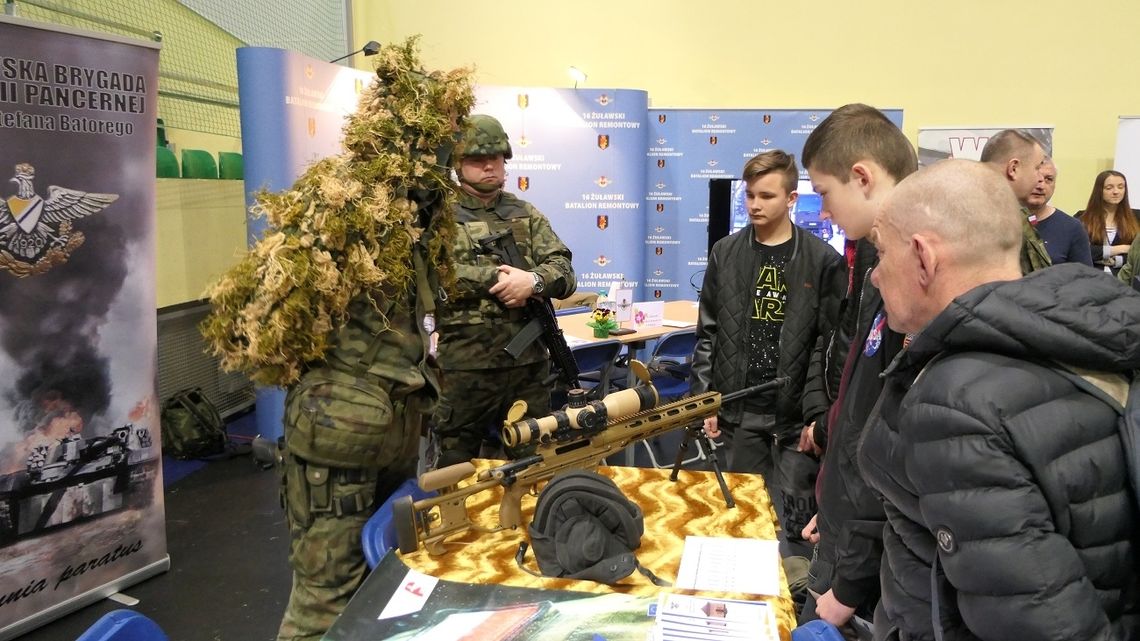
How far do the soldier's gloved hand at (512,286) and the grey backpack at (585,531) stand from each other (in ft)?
4.12

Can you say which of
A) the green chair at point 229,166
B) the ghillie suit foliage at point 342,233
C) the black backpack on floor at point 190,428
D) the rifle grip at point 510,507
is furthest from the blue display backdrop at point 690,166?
the rifle grip at point 510,507

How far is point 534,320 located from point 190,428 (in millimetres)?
2747

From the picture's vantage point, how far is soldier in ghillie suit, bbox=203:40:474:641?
1.56 meters

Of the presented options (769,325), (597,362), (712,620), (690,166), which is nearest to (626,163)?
(690,166)

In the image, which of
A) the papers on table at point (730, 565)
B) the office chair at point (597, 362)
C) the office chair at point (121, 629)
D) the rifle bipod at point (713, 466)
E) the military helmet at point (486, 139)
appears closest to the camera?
the office chair at point (121, 629)

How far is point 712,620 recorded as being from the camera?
1285 millimetres

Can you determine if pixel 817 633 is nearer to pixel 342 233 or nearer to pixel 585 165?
pixel 342 233

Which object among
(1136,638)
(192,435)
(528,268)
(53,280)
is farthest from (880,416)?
(192,435)

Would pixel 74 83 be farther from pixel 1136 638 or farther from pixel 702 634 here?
pixel 1136 638

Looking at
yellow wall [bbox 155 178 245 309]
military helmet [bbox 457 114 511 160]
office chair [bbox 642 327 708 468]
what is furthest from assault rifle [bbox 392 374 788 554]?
yellow wall [bbox 155 178 245 309]

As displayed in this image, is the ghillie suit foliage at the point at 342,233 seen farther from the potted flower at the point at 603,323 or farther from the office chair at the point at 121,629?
the potted flower at the point at 603,323

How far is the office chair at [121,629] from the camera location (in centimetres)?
111

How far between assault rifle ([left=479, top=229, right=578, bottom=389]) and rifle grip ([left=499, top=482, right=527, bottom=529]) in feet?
3.86

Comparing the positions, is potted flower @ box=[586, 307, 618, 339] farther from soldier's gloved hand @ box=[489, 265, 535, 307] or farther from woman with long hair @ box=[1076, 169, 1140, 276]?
woman with long hair @ box=[1076, 169, 1140, 276]
